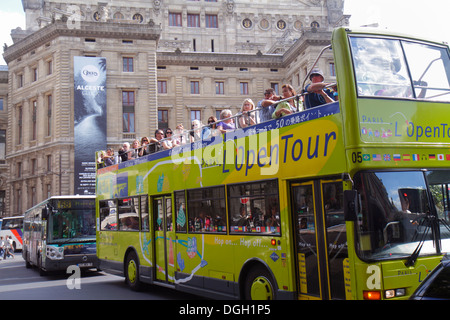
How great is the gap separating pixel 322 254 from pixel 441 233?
1572 mm

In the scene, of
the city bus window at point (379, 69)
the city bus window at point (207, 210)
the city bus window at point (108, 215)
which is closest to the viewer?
the city bus window at point (379, 69)

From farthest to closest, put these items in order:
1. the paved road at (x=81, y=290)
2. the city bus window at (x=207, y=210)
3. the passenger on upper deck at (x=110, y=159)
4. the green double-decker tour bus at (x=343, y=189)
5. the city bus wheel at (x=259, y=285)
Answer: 1. the passenger on upper deck at (x=110, y=159)
2. the paved road at (x=81, y=290)
3. the city bus window at (x=207, y=210)
4. the city bus wheel at (x=259, y=285)
5. the green double-decker tour bus at (x=343, y=189)

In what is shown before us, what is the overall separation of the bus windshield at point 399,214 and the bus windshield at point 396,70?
1.20m

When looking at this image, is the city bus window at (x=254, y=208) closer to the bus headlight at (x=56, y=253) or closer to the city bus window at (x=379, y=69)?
the city bus window at (x=379, y=69)

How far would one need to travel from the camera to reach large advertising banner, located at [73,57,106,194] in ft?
148

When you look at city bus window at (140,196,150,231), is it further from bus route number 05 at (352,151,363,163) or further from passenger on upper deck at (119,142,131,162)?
bus route number 05 at (352,151,363,163)

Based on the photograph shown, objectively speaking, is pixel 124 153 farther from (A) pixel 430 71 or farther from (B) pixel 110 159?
(A) pixel 430 71

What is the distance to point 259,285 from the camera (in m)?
8.12

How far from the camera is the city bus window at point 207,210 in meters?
9.29

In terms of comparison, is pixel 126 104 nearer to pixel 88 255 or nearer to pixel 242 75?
pixel 242 75

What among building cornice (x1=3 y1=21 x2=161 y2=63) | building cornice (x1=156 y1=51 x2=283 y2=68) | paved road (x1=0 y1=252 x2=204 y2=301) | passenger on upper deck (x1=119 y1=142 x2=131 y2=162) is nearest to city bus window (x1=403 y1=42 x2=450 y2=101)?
paved road (x1=0 y1=252 x2=204 y2=301)

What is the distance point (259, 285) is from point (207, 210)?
7.04 feet

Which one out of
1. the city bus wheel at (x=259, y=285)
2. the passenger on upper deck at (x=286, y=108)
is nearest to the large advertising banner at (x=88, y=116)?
the city bus wheel at (x=259, y=285)

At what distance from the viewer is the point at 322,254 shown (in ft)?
22.4
